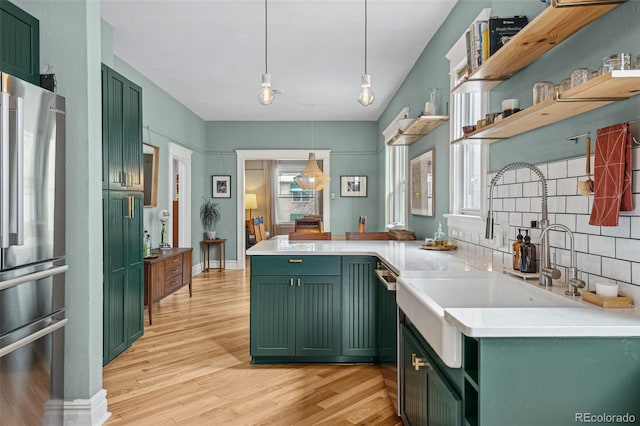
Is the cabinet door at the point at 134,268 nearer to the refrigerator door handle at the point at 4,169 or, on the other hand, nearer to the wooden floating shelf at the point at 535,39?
the refrigerator door handle at the point at 4,169

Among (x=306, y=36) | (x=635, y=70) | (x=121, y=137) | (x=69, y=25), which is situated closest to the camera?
(x=635, y=70)

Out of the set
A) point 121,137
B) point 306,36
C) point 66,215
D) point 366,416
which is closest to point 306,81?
point 306,36

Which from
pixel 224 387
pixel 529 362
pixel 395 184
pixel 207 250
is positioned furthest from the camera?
pixel 207 250

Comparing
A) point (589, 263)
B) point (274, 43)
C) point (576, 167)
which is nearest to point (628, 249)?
point (589, 263)

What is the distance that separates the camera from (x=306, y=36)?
4285mm

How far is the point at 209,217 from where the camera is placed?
27.4 ft

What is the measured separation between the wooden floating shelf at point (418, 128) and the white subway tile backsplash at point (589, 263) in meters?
2.13

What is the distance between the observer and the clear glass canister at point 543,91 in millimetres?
1829

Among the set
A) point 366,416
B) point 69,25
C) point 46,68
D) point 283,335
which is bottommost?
point 366,416

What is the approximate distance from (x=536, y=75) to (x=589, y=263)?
0.99 m

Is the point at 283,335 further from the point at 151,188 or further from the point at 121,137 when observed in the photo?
the point at 151,188

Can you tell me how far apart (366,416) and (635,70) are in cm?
214

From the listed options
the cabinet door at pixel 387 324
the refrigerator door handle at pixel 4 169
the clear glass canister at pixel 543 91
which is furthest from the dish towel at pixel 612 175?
the refrigerator door handle at pixel 4 169

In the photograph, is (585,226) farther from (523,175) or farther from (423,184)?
(423,184)
